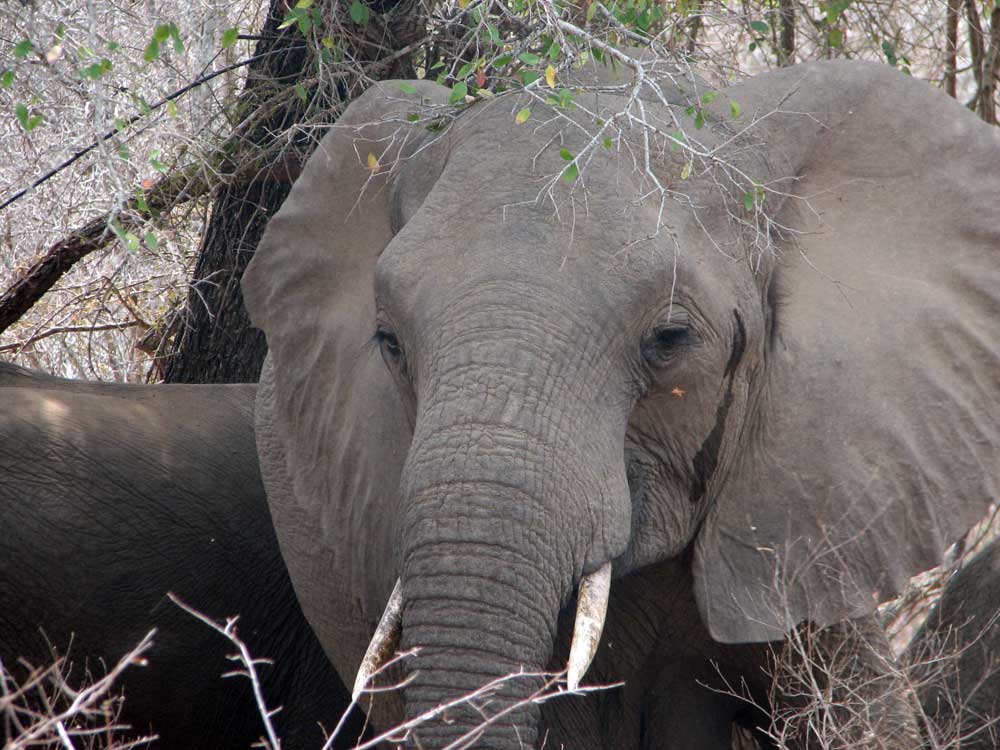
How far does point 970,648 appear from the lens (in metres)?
4.08

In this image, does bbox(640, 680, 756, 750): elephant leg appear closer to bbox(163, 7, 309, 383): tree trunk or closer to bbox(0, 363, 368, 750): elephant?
bbox(0, 363, 368, 750): elephant

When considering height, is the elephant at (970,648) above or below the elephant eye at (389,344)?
below

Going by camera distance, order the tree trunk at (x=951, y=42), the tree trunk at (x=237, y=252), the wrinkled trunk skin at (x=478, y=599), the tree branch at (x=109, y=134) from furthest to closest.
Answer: the tree trunk at (x=951, y=42) < the tree trunk at (x=237, y=252) < the tree branch at (x=109, y=134) < the wrinkled trunk skin at (x=478, y=599)

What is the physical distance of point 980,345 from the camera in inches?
126

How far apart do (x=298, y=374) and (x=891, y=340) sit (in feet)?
4.56

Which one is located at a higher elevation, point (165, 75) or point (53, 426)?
point (165, 75)

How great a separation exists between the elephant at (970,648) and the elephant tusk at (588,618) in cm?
128

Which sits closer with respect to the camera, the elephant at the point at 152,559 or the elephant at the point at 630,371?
the elephant at the point at 630,371

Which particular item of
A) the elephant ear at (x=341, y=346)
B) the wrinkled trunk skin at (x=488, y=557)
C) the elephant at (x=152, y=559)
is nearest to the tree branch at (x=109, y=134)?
the elephant at (x=152, y=559)

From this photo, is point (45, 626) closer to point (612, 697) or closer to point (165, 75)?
point (612, 697)

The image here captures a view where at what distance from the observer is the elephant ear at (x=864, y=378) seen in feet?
10.2

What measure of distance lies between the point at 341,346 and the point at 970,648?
6.18 feet

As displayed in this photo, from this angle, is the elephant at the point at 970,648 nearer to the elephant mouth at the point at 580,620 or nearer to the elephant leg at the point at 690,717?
the elephant leg at the point at 690,717

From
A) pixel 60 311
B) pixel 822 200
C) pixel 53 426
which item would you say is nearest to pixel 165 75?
pixel 60 311
